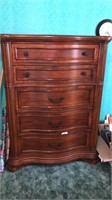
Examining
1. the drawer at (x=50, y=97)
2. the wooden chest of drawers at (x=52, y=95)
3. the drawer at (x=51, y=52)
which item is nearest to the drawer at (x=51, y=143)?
the wooden chest of drawers at (x=52, y=95)

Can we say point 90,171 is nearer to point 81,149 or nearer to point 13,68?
point 81,149

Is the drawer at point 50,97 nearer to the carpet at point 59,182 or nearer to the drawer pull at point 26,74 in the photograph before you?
the drawer pull at point 26,74

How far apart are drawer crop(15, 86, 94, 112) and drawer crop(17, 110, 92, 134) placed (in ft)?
0.24

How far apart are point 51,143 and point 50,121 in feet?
0.78

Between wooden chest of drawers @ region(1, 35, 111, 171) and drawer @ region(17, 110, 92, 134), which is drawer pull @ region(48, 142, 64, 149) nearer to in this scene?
wooden chest of drawers @ region(1, 35, 111, 171)

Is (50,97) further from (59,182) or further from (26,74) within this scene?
(59,182)

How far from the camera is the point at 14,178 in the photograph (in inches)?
63.9

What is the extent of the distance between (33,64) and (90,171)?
1.17 meters

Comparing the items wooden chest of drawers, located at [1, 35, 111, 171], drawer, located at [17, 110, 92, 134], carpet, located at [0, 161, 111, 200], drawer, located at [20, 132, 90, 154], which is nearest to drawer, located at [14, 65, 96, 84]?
wooden chest of drawers, located at [1, 35, 111, 171]

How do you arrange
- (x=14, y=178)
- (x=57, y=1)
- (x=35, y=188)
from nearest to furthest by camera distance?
(x=35, y=188) < (x=14, y=178) < (x=57, y=1)

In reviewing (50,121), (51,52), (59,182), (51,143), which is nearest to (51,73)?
(51,52)

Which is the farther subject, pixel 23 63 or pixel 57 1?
pixel 57 1

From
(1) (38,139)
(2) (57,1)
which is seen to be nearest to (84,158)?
(1) (38,139)

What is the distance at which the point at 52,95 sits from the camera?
1.51 metres
